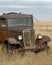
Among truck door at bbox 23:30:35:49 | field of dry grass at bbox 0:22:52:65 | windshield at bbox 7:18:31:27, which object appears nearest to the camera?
field of dry grass at bbox 0:22:52:65

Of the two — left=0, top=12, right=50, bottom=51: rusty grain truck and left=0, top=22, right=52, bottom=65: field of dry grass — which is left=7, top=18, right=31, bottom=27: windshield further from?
left=0, top=22, right=52, bottom=65: field of dry grass

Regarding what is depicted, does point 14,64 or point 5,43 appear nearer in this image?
point 14,64

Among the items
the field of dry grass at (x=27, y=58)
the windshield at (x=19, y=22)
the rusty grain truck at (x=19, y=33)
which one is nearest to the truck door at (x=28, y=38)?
the rusty grain truck at (x=19, y=33)

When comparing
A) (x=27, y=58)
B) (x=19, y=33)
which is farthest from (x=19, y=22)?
(x=27, y=58)

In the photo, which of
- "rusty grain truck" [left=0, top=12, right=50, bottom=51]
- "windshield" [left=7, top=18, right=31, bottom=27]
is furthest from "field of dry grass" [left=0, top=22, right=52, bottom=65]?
"windshield" [left=7, top=18, right=31, bottom=27]

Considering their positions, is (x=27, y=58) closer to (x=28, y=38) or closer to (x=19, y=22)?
(x=28, y=38)

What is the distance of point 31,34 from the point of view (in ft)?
57.3

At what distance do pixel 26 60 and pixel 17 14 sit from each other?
479 centimetres

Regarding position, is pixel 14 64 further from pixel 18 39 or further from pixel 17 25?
pixel 17 25

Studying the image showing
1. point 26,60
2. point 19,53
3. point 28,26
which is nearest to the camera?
point 26,60

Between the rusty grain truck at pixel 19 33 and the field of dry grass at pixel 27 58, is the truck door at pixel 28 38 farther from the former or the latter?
the field of dry grass at pixel 27 58

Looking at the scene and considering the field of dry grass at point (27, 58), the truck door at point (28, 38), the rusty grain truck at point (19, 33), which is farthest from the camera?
the truck door at point (28, 38)

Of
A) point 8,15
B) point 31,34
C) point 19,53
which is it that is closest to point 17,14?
point 8,15

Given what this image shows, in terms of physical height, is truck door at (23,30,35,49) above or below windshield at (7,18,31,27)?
below
